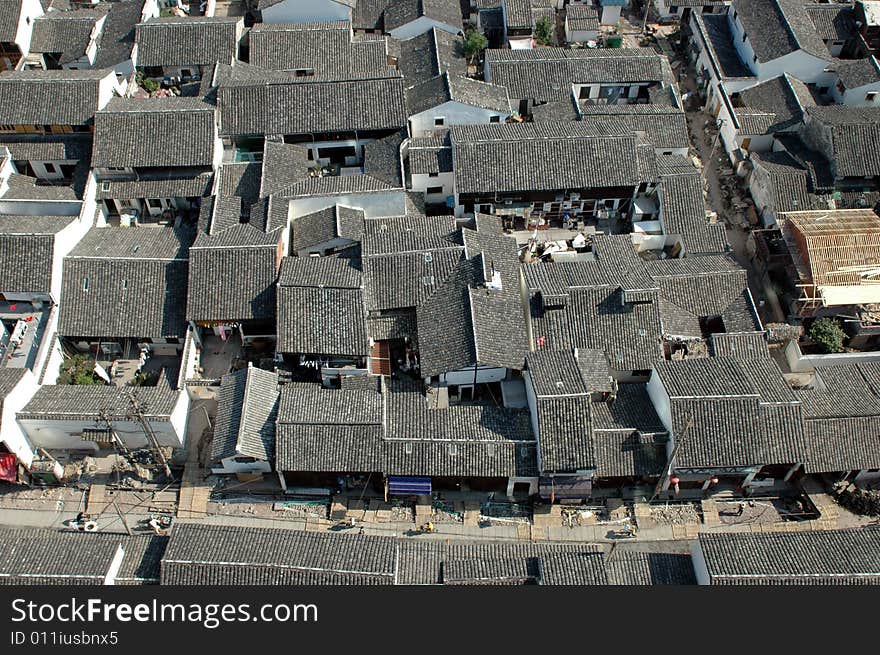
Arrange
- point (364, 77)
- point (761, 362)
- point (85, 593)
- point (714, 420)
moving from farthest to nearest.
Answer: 1. point (364, 77)
2. point (761, 362)
3. point (714, 420)
4. point (85, 593)

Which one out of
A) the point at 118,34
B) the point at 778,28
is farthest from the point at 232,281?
the point at 778,28

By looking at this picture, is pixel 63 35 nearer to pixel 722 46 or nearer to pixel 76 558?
pixel 76 558

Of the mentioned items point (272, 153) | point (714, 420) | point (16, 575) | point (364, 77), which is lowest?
point (16, 575)

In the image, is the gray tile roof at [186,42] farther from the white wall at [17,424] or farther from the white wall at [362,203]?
the white wall at [17,424]

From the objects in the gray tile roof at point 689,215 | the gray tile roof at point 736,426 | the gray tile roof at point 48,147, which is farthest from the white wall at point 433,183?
the gray tile roof at point 48,147

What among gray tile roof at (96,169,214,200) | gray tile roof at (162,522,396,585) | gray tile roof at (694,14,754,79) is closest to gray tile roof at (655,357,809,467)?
gray tile roof at (162,522,396,585)

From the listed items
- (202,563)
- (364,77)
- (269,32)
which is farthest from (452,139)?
(202,563)

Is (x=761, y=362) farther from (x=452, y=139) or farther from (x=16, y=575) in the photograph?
(x=16, y=575)

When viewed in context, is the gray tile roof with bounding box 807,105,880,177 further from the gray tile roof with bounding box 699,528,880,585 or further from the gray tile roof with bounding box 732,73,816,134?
the gray tile roof with bounding box 699,528,880,585
